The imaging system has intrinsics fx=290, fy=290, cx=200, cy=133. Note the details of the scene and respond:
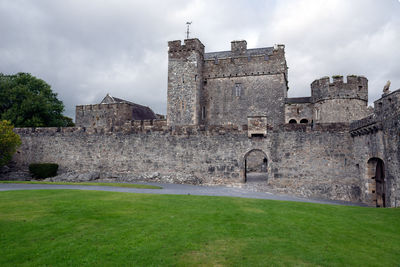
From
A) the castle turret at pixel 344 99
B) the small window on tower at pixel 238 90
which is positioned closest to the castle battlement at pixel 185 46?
the small window on tower at pixel 238 90

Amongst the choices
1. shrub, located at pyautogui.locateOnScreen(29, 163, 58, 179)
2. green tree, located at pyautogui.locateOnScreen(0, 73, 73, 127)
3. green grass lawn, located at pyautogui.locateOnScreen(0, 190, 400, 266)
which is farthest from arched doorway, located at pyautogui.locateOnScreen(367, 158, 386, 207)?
green tree, located at pyautogui.locateOnScreen(0, 73, 73, 127)

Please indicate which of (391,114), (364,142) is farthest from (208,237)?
(364,142)

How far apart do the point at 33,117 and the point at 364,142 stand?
38.3 m

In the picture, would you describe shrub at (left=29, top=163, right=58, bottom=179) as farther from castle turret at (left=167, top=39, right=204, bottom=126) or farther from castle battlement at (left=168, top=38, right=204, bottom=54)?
castle battlement at (left=168, top=38, right=204, bottom=54)

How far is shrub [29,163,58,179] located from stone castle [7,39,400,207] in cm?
76

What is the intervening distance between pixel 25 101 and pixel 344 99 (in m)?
38.4

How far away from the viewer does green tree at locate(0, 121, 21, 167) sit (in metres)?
27.1

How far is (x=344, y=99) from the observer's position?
28953 millimetres

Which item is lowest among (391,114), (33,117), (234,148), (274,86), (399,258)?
(399,258)

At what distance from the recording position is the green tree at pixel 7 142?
1068 inches

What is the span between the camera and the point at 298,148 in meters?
22.0

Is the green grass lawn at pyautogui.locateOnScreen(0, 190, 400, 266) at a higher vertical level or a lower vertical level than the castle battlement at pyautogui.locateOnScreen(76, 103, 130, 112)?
lower

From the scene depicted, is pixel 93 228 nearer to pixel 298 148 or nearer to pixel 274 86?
pixel 298 148

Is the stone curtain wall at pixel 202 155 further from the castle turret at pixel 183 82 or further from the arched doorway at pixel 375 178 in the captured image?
the castle turret at pixel 183 82
